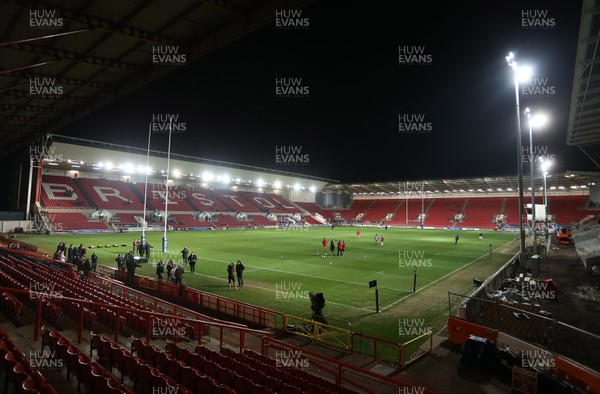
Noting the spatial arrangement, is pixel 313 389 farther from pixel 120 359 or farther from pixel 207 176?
pixel 207 176

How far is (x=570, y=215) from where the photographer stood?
219ft

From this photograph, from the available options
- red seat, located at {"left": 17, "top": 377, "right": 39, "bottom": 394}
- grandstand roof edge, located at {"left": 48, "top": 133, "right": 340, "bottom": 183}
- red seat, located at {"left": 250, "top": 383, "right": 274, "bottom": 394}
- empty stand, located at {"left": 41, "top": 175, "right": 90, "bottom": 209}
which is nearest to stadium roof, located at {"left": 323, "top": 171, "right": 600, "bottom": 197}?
grandstand roof edge, located at {"left": 48, "top": 133, "right": 340, "bottom": 183}

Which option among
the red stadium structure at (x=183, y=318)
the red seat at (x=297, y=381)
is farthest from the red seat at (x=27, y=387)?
the red seat at (x=297, y=381)

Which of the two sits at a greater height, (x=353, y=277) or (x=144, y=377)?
(x=144, y=377)

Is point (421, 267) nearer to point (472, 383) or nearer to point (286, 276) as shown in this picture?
point (286, 276)

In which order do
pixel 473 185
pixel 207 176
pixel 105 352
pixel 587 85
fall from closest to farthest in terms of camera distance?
1. pixel 105 352
2. pixel 587 85
3. pixel 207 176
4. pixel 473 185

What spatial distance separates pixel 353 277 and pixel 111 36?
18354 mm

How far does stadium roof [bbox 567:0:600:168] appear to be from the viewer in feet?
41.4

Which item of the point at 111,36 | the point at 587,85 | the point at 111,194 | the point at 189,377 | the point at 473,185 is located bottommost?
the point at 189,377

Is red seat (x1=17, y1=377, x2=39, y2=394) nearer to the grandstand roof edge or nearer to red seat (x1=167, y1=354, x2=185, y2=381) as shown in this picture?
red seat (x1=167, y1=354, x2=185, y2=381)

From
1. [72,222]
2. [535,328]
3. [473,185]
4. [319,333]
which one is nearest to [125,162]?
[72,222]

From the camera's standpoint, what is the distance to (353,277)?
74.2 ft

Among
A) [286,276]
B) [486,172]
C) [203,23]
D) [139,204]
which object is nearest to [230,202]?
[139,204]

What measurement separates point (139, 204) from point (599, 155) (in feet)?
213
